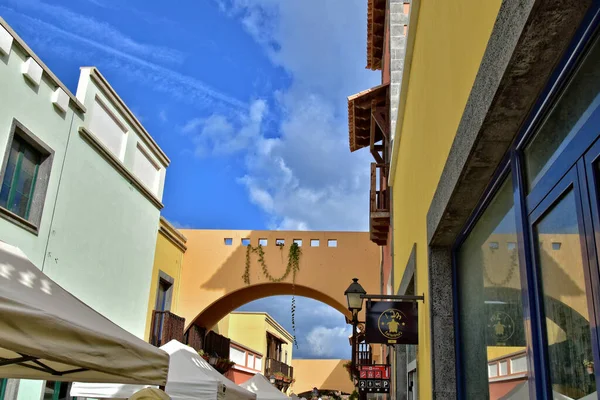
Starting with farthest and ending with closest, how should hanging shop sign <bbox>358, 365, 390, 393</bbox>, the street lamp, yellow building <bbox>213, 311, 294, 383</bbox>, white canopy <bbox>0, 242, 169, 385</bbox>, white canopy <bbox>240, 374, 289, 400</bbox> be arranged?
yellow building <bbox>213, 311, 294, 383</bbox>, white canopy <bbox>240, 374, 289, 400</bbox>, hanging shop sign <bbox>358, 365, 390, 393</bbox>, the street lamp, white canopy <bbox>0, 242, 169, 385</bbox>

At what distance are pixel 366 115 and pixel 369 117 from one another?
0.12 m

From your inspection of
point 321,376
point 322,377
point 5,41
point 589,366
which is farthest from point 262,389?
point 321,376

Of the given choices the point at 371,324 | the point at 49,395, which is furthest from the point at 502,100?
the point at 49,395

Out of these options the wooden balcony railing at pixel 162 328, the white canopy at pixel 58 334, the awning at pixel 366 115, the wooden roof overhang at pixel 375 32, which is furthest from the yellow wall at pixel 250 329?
the white canopy at pixel 58 334

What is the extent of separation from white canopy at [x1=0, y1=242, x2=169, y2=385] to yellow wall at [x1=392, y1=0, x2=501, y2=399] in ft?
7.20

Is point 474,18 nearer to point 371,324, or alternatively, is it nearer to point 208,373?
point 371,324

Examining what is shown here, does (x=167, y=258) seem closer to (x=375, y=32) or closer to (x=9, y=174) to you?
(x=9, y=174)

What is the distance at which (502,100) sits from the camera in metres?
2.53

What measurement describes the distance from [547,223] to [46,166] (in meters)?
9.91

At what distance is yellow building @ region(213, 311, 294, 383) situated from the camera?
28703mm

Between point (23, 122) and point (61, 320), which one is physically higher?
point (23, 122)

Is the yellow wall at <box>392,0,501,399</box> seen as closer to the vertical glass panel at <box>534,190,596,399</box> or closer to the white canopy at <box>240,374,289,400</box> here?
the vertical glass panel at <box>534,190,596,399</box>

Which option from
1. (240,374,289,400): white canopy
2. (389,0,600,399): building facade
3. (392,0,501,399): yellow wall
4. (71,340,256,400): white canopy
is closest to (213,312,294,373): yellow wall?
(240,374,289,400): white canopy

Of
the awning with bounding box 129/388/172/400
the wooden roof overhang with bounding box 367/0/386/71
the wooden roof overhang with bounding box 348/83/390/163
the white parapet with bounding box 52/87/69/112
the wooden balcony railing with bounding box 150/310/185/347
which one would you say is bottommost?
the awning with bounding box 129/388/172/400
